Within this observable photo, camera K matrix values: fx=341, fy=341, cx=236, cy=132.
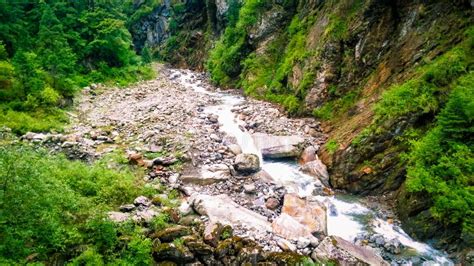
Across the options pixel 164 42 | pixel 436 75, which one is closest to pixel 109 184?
pixel 436 75

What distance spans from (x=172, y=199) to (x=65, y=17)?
28.1 metres

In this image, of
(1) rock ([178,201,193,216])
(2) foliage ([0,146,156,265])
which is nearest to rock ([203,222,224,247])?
(1) rock ([178,201,193,216])

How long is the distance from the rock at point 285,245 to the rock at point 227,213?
70 centimetres

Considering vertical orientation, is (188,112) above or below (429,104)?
below

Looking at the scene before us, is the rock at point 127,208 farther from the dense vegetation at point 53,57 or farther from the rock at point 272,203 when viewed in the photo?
the dense vegetation at point 53,57

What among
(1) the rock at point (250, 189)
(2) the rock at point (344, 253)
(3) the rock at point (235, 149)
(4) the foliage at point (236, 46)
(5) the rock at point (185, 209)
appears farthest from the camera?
(4) the foliage at point (236, 46)

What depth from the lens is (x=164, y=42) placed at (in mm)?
65312

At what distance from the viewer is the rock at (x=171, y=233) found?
10086 millimetres

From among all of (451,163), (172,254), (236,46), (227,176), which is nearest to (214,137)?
(227,176)

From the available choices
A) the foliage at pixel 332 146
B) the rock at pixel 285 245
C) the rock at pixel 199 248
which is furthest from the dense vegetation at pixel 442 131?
the rock at pixel 199 248

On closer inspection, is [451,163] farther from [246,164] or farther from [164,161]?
[164,161]

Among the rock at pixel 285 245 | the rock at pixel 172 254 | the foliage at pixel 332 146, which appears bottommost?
the rock at pixel 172 254

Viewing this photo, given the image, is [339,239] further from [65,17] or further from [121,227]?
[65,17]

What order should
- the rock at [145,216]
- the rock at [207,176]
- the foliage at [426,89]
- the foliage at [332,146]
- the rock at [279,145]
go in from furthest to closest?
the rock at [279,145] → the foliage at [332,146] → the rock at [207,176] → the foliage at [426,89] → the rock at [145,216]
